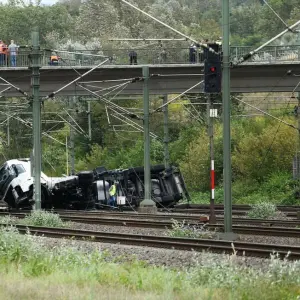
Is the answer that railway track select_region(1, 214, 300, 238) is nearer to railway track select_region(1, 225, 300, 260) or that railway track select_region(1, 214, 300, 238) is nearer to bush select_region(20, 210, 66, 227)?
bush select_region(20, 210, 66, 227)

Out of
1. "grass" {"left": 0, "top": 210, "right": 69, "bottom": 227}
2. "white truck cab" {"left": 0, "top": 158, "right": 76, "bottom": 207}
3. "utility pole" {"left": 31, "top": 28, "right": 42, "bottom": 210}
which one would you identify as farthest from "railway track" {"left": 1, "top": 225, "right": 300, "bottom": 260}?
"white truck cab" {"left": 0, "top": 158, "right": 76, "bottom": 207}

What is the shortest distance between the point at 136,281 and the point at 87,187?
27892 mm

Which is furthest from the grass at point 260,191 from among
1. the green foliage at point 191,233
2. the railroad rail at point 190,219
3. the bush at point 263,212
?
the green foliage at point 191,233

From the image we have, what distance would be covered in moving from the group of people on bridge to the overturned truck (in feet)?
16.2

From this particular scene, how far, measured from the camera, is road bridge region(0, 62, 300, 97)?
4128 cm

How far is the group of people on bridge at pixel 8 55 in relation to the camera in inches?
1650

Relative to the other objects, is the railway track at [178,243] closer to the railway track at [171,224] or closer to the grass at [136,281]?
the railway track at [171,224]

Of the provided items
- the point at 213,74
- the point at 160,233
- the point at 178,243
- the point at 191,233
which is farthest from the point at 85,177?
the point at 178,243

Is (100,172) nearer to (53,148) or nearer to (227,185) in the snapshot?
(227,185)

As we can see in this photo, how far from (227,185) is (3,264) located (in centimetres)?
857

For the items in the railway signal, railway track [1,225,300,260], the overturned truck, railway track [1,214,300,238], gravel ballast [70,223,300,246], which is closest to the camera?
railway track [1,225,300,260]

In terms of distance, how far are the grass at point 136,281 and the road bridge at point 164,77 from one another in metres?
26.3

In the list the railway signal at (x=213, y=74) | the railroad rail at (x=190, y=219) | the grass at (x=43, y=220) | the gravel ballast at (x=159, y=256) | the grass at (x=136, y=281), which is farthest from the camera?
the grass at (x=43, y=220)

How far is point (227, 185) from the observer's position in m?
22.7
